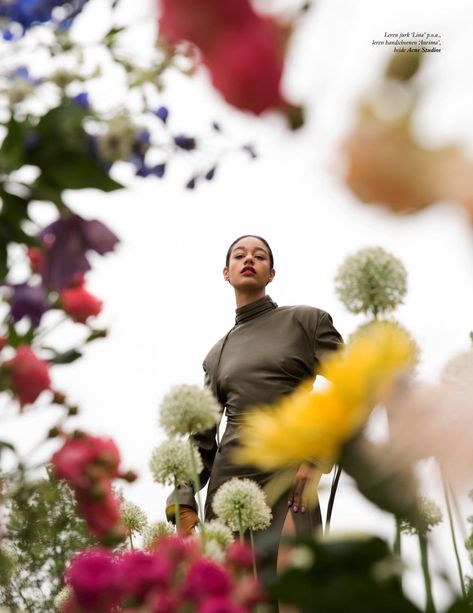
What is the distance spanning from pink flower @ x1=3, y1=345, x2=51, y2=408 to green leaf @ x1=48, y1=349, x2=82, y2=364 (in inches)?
4.8

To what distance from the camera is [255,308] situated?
2539 millimetres

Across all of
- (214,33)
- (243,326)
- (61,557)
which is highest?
(61,557)

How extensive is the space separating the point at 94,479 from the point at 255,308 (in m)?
2.05

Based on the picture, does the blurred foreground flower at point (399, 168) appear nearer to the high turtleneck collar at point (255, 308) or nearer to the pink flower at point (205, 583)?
the pink flower at point (205, 583)

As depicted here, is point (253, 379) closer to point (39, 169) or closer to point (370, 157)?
point (39, 169)

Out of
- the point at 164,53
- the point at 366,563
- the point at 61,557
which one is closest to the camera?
the point at 366,563

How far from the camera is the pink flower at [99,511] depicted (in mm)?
487

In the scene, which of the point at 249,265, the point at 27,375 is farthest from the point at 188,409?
the point at 249,265

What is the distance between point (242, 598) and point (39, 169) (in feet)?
1.03

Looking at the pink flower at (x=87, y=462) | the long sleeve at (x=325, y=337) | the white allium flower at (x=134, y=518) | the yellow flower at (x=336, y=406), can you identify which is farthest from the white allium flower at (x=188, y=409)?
the long sleeve at (x=325, y=337)

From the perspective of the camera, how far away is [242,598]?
0.37m

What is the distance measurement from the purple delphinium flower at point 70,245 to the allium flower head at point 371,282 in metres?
0.17

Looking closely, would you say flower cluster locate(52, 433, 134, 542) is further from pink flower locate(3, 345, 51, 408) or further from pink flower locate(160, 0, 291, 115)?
pink flower locate(160, 0, 291, 115)

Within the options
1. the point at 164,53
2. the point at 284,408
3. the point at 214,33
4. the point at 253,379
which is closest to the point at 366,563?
the point at 284,408
